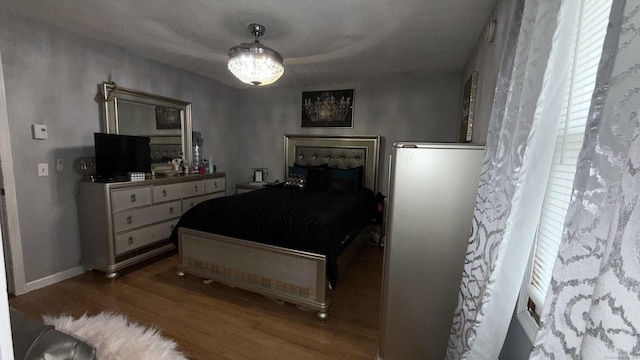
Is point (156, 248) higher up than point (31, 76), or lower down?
lower down

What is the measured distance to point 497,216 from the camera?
3.38 feet

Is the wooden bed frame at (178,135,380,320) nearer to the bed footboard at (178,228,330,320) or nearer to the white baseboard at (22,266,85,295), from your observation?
the bed footboard at (178,228,330,320)

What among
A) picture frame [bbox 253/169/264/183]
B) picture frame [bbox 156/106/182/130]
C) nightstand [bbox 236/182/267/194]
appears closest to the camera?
picture frame [bbox 156/106/182/130]

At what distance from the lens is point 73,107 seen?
8.18ft

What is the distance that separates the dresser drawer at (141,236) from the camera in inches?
100

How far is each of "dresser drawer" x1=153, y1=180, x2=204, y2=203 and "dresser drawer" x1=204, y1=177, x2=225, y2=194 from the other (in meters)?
0.08

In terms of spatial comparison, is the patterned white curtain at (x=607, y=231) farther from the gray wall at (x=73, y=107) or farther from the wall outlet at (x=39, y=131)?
the wall outlet at (x=39, y=131)

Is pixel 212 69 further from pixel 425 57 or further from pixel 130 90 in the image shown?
pixel 425 57

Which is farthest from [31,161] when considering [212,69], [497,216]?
[497,216]

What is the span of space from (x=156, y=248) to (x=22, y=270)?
1.01 meters

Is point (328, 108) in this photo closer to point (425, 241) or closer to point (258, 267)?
point (258, 267)

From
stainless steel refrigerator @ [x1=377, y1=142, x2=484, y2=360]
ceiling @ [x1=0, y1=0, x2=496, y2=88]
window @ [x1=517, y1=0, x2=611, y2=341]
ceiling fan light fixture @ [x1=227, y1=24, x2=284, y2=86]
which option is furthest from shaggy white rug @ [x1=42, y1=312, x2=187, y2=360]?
ceiling @ [x1=0, y1=0, x2=496, y2=88]

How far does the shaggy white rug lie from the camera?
970 mm

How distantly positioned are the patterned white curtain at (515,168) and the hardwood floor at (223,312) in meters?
0.93
